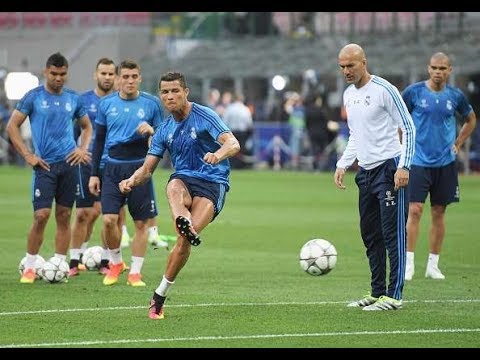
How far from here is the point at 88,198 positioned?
16.2 metres

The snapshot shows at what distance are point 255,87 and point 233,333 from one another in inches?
1415

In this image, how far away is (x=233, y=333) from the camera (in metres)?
10.6

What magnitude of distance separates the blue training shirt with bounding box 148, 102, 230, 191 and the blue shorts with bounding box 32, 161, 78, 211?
317cm

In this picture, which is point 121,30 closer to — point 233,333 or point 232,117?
point 232,117

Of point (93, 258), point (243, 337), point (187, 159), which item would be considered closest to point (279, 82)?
point (93, 258)

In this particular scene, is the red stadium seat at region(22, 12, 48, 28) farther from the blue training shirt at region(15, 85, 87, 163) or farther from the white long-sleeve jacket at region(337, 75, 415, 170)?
the white long-sleeve jacket at region(337, 75, 415, 170)

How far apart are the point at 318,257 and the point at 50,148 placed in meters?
3.71

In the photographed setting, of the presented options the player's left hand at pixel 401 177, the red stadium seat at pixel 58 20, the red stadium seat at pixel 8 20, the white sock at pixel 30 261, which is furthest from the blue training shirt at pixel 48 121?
the red stadium seat at pixel 8 20

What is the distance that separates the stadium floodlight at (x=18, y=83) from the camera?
5119 centimetres

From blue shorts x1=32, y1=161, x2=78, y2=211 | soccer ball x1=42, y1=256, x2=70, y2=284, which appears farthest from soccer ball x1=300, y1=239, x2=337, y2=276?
blue shorts x1=32, y1=161, x2=78, y2=211

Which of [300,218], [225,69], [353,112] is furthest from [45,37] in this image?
[353,112]

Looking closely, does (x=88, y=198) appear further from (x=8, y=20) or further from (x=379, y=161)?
(x=8, y=20)

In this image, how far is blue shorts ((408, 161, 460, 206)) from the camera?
15180mm

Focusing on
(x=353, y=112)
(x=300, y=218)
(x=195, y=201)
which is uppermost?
(x=353, y=112)
